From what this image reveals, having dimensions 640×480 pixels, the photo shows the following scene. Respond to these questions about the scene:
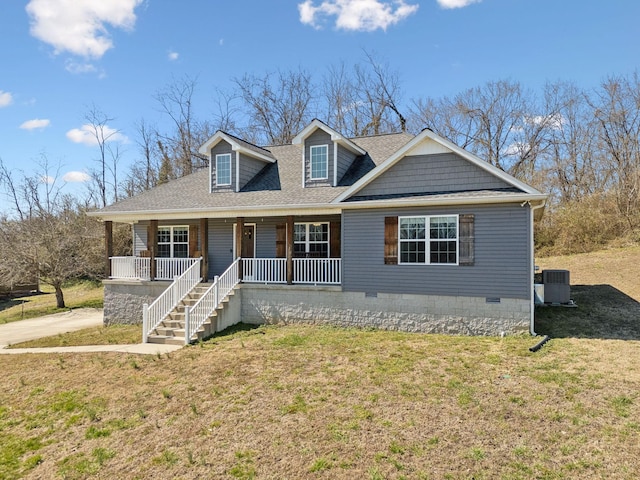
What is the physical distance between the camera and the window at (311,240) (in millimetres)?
15133

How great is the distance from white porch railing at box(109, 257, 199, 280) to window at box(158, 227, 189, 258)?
1.39m

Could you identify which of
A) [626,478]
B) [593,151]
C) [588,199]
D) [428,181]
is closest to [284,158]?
[428,181]

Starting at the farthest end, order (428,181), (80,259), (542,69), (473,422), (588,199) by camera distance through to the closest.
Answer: (542,69), (588,199), (80,259), (428,181), (473,422)

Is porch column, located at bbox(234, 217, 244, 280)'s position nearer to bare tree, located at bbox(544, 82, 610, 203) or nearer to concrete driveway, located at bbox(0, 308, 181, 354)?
concrete driveway, located at bbox(0, 308, 181, 354)

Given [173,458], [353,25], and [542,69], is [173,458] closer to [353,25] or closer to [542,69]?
[353,25]

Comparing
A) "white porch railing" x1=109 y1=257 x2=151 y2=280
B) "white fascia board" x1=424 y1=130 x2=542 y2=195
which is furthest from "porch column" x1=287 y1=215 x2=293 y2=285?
"white porch railing" x1=109 y1=257 x2=151 y2=280

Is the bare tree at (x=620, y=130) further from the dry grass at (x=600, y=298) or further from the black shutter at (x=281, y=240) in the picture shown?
the black shutter at (x=281, y=240)

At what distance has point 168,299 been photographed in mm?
13156

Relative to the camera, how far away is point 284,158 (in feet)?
58.4

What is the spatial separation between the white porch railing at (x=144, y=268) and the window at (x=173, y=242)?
54.9 inches

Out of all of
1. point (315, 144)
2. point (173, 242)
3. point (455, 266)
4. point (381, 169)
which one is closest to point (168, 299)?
point (173, 242)

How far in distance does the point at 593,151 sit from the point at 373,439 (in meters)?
29.7

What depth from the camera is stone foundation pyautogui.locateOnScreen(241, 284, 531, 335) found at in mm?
11172

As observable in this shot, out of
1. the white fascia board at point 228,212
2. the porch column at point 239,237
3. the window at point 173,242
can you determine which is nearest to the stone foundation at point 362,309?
the porch column at point 239,237
